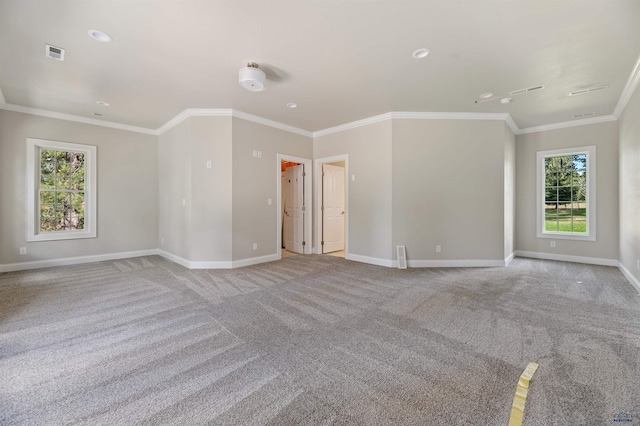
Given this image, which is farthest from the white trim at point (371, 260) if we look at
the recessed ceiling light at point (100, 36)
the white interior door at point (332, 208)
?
the recessed ceiling light at point (100, 36)

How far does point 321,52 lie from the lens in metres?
2.88

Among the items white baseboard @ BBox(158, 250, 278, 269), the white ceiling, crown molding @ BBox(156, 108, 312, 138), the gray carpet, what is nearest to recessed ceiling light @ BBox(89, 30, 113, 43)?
the white ceiling

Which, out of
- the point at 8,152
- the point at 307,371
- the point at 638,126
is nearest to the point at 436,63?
the point at 638,126

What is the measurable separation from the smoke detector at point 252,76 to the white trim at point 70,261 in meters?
4.75

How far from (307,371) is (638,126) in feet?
16.6

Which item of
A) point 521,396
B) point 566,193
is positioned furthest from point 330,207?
point 521,396

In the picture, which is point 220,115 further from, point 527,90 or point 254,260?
point 527,90

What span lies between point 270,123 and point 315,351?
4.37m

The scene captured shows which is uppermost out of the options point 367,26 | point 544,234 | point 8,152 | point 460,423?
point 367,26

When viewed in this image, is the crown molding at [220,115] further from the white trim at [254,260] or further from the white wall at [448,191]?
the white trim at [254,260]

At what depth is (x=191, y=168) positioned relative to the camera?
473 cm

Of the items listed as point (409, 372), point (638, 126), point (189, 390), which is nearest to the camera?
point (189, 390)

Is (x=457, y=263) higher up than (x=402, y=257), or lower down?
lower down

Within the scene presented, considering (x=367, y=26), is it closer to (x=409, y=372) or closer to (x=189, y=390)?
(x=409, y=372)
